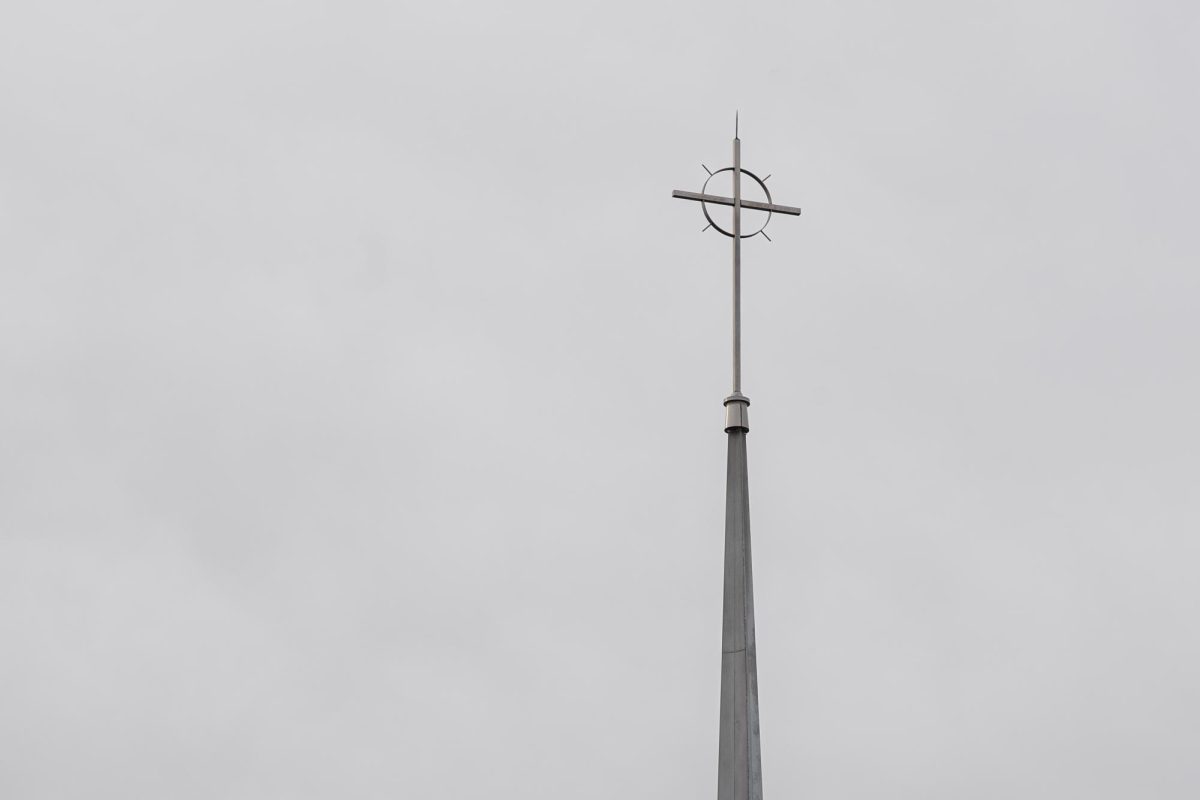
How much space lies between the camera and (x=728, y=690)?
79.6 ft

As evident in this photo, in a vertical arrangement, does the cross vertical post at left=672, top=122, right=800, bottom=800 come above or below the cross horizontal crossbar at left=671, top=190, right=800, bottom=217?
below

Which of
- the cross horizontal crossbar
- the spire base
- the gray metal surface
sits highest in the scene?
the cross horizontal crossbar

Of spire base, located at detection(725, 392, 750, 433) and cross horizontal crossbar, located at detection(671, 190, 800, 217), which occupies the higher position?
cross horizontal crossbar, located at detection(671, 190, 800, 217)

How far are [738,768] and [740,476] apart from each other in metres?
4.08

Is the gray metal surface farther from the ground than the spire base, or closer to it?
closer to it

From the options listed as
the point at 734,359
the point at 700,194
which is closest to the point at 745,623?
the point at 734,359

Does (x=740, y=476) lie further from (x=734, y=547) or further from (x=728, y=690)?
(x=728, y=690)

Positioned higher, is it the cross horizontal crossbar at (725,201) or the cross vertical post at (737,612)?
the cross horizontal crossbar at (725,201)

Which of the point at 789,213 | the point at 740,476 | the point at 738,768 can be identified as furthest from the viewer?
the point at 789,213

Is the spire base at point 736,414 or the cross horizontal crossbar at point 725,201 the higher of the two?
the cross horizontal crossbar at point 725,201

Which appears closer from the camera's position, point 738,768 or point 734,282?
point 738,768

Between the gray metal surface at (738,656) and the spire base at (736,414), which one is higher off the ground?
the spire base at (736,414)

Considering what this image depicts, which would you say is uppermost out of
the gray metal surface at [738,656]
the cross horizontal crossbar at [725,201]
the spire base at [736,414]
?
the cross horizontal crossbar at [725,201]

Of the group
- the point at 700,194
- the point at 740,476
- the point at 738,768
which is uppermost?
the point at 700,194
